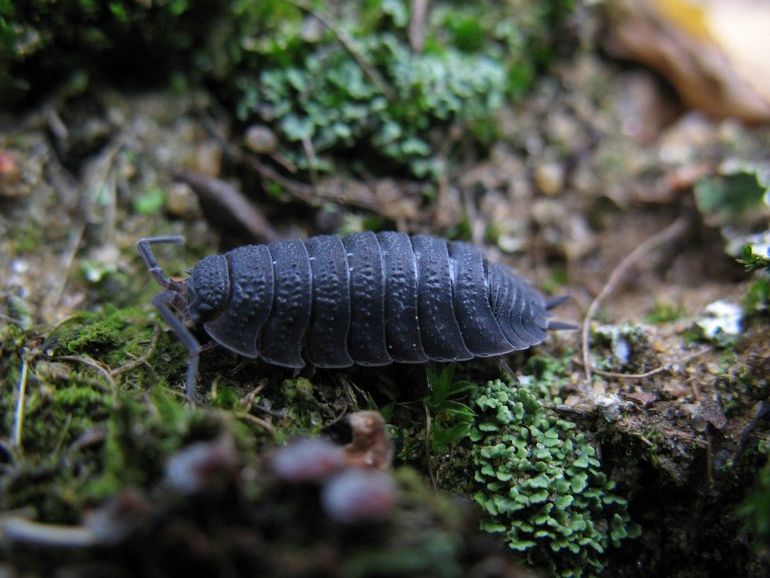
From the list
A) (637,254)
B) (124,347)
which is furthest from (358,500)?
(637,254)

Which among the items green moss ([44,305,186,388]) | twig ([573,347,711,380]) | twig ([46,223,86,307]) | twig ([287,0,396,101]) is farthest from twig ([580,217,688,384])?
twig ([46,223,86,307])

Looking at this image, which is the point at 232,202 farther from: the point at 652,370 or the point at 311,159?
the point at 652,370

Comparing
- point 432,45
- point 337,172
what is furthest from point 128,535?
point 432,45

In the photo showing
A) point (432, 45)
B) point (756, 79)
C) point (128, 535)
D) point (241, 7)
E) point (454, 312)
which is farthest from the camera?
point (756, 79)

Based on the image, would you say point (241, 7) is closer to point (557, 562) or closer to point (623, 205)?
point (623, 205)

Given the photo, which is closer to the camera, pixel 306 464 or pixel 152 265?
pixel 306 464

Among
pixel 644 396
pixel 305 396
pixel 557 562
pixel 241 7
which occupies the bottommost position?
pixel 557 562

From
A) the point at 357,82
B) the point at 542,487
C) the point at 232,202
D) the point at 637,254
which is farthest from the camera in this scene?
the point at 637,254
